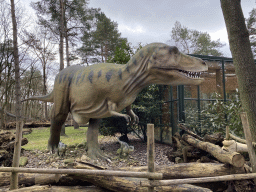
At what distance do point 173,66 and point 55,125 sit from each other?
2.67 metres

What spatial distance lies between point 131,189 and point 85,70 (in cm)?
213

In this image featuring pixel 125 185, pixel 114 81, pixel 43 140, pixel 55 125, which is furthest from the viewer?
pixel 43 140

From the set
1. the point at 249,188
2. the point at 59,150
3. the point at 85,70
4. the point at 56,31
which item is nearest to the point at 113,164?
the point at 59,150

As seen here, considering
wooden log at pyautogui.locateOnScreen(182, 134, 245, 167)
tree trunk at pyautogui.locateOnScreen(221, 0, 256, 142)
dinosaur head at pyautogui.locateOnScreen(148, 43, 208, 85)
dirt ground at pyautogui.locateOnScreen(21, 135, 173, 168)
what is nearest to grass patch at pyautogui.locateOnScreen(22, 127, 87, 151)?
dirt ground at pyautogui.locateOnScreen(21, 135, 173, 168)

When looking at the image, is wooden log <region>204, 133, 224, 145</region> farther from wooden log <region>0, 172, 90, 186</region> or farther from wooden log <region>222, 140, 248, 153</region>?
wooden log <region>0, 172, 90, 186</region>

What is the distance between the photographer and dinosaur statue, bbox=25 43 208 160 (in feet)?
8.75

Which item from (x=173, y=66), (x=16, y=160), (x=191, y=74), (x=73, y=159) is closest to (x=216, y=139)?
(x=191, y=74)

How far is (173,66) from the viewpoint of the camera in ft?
8.66

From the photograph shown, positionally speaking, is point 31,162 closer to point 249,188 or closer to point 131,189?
point 131,189

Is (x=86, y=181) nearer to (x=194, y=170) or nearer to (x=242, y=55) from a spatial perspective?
(x=194, y=170)

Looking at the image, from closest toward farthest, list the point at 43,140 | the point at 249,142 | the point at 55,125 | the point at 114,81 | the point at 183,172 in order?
the point at 249,142 → the point at 183,172 → the point at 114,81 → the point at 55,125 → the point at 43,140

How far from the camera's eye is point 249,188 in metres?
2.32

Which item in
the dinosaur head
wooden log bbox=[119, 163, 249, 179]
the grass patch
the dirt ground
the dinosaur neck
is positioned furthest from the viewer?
the grass patch

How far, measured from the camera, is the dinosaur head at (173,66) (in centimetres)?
264
